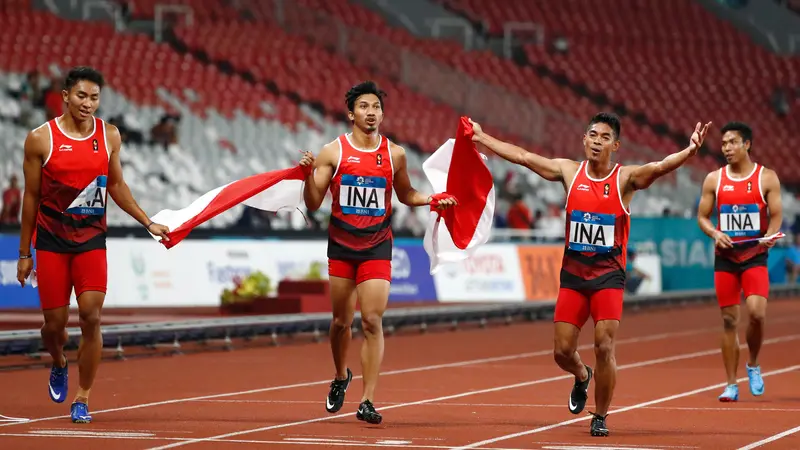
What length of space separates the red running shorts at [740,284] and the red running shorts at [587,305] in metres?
2.96

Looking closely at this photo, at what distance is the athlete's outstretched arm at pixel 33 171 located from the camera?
9477 mm

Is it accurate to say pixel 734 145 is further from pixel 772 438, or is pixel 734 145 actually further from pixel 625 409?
pixel 772 438

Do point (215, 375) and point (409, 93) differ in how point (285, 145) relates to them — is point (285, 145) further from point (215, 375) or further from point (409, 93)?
point (215, 375)

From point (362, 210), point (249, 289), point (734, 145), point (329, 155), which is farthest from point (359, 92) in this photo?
point (249, 289)

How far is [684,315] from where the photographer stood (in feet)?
88.2

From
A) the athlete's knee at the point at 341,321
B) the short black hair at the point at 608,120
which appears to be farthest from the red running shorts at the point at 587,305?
the athlete's knee at the point at 341,321

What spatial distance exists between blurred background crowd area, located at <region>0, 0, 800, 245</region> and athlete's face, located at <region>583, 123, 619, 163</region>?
14.0 meters

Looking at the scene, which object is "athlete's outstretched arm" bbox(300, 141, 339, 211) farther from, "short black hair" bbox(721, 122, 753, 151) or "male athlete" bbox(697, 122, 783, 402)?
"short black hair" bbox(721, 122, 753, 151)

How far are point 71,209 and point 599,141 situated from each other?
3.61 metres

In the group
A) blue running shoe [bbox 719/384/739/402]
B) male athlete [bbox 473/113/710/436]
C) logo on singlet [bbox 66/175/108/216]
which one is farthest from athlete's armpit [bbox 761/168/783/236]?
logo on singlet [bbox 66/175/108/216]

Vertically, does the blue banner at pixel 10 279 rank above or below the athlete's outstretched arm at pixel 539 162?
below

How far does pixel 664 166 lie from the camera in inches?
358

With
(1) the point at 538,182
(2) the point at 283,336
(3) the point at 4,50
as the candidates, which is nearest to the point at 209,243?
(2) the point at 283,336

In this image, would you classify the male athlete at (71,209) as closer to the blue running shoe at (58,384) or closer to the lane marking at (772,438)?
the blue running shoe at (58,384)
